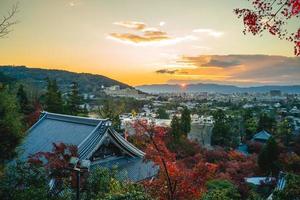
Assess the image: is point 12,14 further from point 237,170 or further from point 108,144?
point 237,170

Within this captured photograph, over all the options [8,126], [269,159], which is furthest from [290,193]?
[269,159]

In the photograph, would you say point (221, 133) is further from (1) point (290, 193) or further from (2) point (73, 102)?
(1) point (290, 193)

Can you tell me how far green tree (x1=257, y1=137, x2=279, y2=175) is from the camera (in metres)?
28.9

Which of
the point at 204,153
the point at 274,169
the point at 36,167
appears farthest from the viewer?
the point at 204,153

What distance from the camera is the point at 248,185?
2369 cm

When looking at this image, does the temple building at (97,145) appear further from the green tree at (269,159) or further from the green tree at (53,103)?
the green tree at (53,103)

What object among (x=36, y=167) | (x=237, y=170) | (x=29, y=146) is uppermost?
(x=36, y=167)

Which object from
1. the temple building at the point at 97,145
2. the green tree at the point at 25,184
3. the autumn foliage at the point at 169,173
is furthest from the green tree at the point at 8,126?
the autumn foliage at the point at 169,173

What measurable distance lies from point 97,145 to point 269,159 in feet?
64.2

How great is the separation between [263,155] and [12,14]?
87.4 feet

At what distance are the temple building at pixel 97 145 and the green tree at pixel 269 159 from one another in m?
15.2

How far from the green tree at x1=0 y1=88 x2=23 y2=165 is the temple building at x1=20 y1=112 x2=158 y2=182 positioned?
111 inches

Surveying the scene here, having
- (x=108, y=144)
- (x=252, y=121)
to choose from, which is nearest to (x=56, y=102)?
(x=108, y=144)

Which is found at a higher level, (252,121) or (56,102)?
(56,102)
